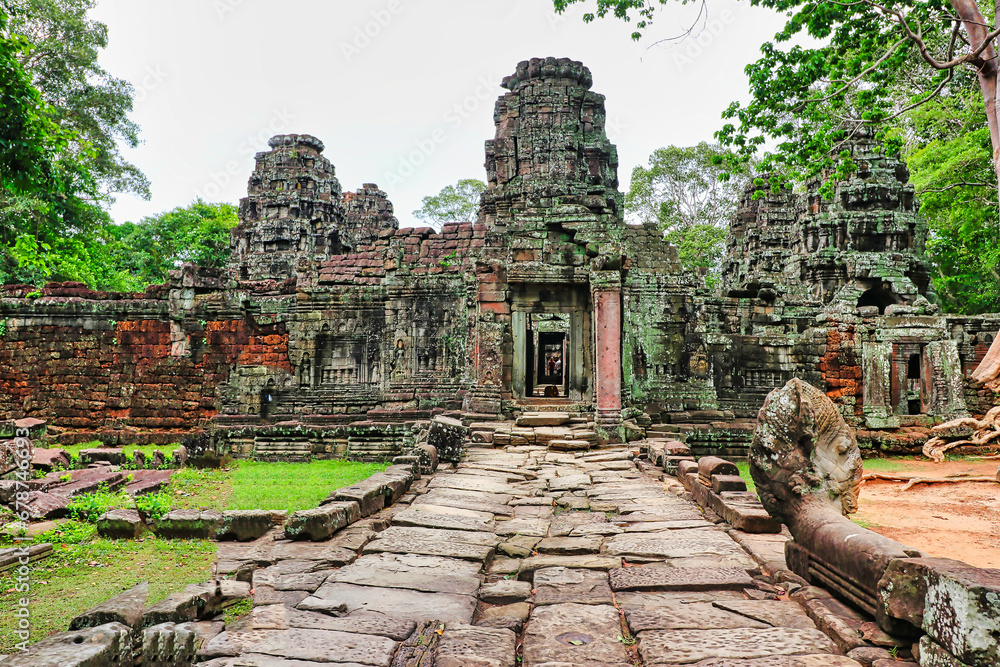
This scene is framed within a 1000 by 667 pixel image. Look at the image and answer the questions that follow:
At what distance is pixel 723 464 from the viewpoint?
571 centimetres

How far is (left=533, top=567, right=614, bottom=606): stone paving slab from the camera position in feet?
10.7

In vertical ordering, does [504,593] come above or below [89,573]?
above

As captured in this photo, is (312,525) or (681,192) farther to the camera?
(681,192)

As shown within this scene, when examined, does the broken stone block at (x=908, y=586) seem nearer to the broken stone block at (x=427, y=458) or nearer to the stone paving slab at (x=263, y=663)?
the stone paving slab at (x=263, y=663)

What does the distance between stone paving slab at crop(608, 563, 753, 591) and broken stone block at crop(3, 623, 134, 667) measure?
2458mm

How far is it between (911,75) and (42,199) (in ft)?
88.2

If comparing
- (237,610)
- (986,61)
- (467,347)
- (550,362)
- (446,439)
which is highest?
(986,61)

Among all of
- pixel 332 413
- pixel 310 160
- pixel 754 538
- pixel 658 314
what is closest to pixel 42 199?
pixel 310 160

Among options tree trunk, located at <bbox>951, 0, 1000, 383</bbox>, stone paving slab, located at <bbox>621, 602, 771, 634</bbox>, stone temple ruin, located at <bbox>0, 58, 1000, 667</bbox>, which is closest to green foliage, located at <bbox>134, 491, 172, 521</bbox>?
stone temple ruin, located at <bbox>0, 58, 1000, 667</bbox>

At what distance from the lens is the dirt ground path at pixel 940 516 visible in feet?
17.5

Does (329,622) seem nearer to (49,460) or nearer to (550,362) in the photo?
(49,460)

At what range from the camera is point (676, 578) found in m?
3.50

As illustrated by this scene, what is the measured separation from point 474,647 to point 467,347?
26.7ft

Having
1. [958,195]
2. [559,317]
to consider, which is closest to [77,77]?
[559,317]
